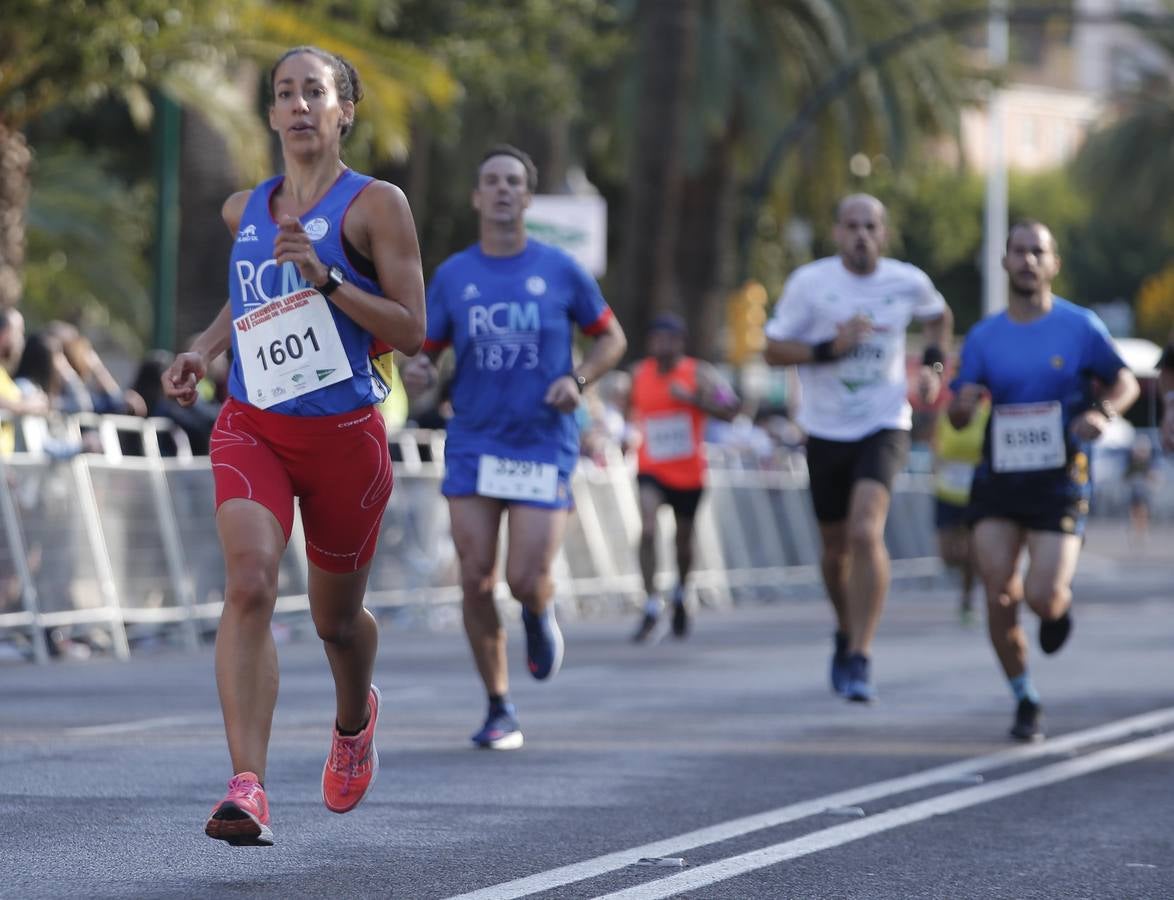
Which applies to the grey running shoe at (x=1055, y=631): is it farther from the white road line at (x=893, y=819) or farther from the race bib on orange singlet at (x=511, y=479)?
the race bib on orange singlet at (x=511, y=479)

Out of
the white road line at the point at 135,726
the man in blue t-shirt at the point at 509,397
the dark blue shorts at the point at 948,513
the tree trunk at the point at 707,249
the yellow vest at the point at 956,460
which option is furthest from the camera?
the tree trunk at the point at 707,249

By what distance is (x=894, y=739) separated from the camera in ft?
31.1

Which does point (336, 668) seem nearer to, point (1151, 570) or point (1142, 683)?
point (1142, 683)

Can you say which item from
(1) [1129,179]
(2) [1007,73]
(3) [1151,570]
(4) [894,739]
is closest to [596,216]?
(4) [894,739]

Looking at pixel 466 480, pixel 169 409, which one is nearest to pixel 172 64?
pixel 169 409

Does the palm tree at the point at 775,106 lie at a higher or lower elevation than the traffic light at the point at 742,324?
higher

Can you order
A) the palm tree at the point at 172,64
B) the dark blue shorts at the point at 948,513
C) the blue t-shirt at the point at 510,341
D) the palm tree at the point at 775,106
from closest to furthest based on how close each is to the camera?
the blue t-shirt at the point at 510,341
the palm tree at the point at 172,64
the dark blue shorts at the point at 948,513
the palm tree at the point at 775,106

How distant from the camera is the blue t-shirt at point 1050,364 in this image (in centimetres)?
957

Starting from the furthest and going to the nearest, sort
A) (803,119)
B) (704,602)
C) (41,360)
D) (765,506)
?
(803,119), (765,506), (704,602), (41,360)

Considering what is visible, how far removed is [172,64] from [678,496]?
6135 mm

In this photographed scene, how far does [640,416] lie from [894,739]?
7.42 m

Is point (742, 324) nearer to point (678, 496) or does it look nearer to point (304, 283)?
point (678, 496)

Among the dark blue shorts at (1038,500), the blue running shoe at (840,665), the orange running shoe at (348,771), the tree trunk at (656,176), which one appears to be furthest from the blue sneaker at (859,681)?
the tree trunk at (656,176)

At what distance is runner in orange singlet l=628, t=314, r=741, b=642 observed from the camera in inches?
647
